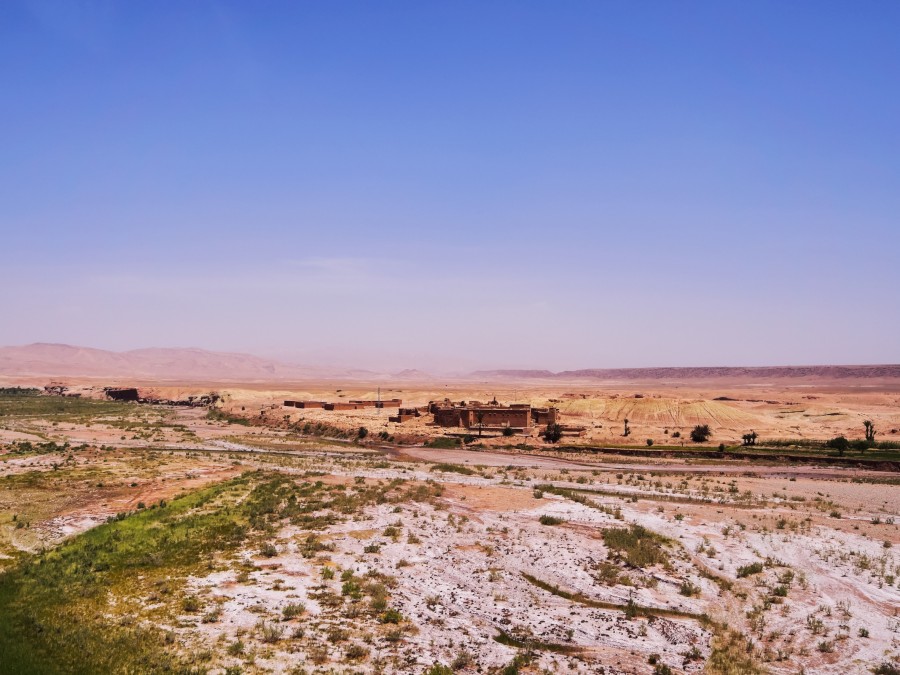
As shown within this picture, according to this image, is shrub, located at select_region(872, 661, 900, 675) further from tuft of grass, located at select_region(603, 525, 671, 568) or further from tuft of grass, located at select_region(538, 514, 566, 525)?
tuft of grass, located at select_region(538, 514, 566, 525)

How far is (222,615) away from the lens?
15.4 meters

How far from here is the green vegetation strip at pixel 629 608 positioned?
16.6 meters

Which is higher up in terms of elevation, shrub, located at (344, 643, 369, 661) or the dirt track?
shrub, located at (344, 643, 369, 661)

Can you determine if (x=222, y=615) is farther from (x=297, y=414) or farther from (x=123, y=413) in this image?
(x=123, y=413)

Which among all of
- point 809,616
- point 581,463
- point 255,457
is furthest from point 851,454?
point 255,457

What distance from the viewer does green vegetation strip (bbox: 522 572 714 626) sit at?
16625mm

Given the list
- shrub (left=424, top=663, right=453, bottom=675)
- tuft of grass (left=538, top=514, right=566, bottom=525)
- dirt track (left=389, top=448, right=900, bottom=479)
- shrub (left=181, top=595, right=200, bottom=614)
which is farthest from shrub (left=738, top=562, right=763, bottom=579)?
dirt track (left=389, top=448, right=900, bottom=479)

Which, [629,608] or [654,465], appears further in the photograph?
[654,465]

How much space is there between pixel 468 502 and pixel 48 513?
18.0 meters

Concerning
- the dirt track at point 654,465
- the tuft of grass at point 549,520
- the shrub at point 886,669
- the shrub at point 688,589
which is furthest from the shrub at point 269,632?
the dirt track at point 654,465

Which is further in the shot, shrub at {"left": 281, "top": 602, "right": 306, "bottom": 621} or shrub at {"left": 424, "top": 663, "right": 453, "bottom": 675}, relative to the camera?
shrub at {"left": 281, "top": 602, "right": 306, "bottom": 621}

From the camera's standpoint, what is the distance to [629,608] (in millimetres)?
16969

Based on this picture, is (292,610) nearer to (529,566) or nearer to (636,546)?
(529,566)

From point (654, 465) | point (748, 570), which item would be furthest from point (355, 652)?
point (654, 465)
